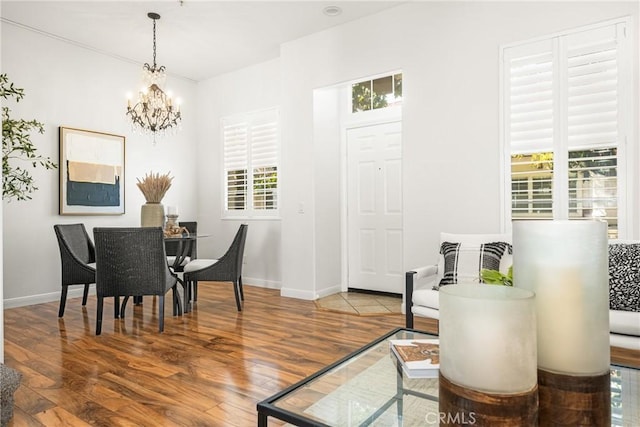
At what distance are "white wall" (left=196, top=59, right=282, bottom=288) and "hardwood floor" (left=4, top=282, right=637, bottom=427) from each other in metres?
1.27

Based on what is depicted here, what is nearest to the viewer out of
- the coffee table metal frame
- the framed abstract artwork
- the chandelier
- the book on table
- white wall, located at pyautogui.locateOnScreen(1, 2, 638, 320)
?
the coffee table metal frame

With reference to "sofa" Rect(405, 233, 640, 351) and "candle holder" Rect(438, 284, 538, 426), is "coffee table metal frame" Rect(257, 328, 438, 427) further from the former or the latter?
"sofa" Rect(405, 233, 640, 351)

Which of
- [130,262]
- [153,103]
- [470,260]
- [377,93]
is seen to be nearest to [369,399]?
[470,260]

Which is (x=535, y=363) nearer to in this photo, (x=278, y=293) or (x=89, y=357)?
(x=89, y=357)

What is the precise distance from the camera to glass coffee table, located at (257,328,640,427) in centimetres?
109

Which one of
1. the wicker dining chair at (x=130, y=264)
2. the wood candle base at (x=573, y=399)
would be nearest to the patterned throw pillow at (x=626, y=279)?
the wood candle base at (x=573, y=399)

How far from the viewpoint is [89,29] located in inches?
176

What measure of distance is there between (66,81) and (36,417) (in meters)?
4.26

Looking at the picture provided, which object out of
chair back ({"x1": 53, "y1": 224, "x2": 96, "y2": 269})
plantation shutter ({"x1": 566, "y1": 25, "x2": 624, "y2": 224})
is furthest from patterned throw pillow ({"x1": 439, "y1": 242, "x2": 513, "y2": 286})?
chair back ({"x1": 53, "y1": 224, "x2": 96, "y2": 269})

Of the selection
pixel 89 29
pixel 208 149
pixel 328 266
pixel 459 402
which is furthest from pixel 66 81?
pixel 459 402

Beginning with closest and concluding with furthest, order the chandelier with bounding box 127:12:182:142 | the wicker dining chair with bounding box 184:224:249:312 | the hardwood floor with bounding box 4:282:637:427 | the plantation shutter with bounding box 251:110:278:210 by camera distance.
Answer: the hardwood floor with bounding box 4:282:637:427
the wicker dining chair with bounding box 184:224:249:312
the chandelier with bounding box 127:12:182:142
the plantation shutter with bounding box 251:110:278:210

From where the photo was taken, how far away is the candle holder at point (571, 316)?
2.56 feet

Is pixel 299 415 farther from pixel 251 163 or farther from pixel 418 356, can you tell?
pixel 251 163

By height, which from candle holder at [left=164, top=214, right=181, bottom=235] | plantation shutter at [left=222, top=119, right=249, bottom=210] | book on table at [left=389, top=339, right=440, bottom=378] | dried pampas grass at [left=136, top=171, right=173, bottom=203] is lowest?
book on table at [left=389, top=339, right=440, bottom=378]
